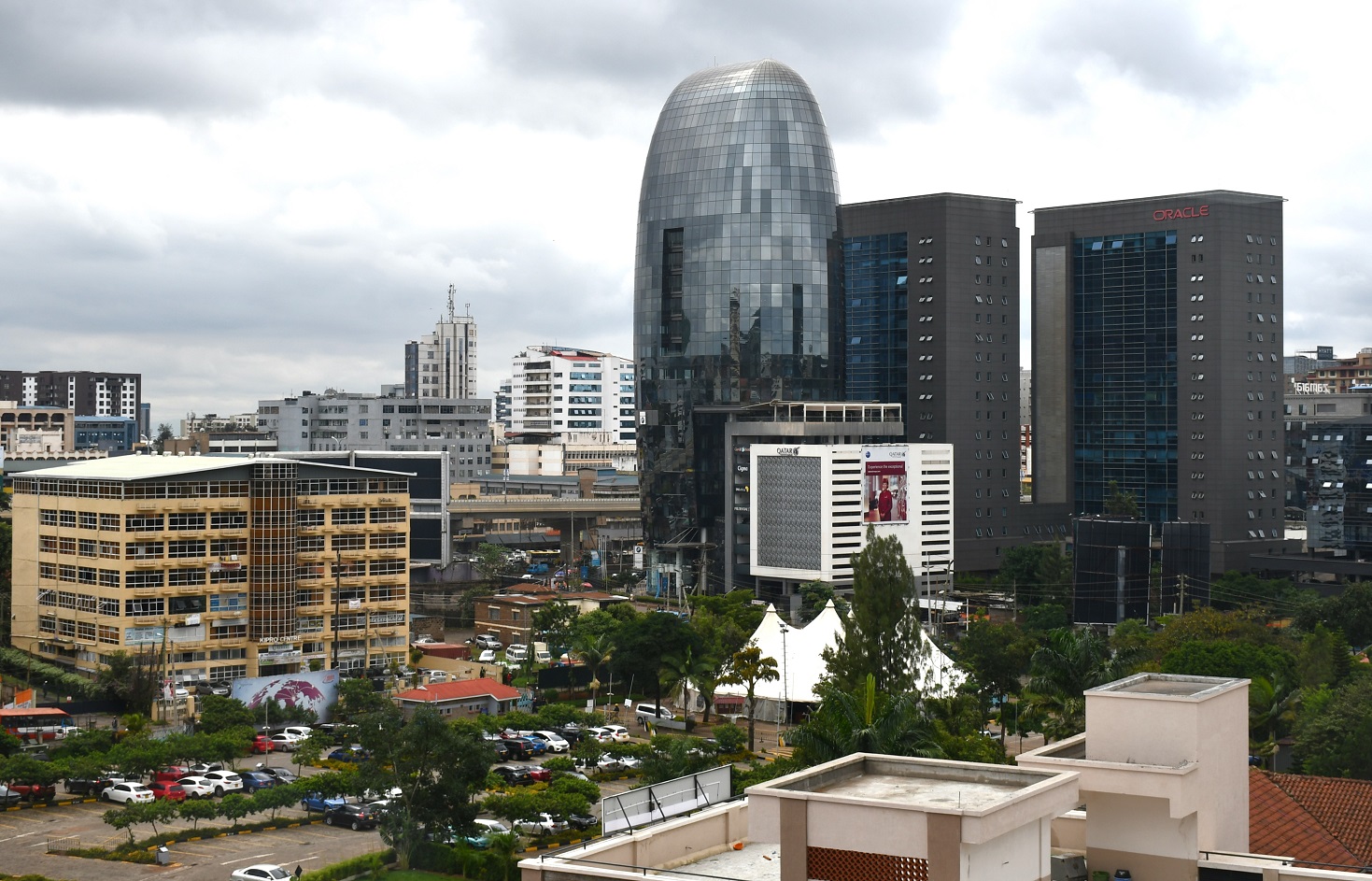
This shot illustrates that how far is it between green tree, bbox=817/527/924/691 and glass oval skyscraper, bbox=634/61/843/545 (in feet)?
257

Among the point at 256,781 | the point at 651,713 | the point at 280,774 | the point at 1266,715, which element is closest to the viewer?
the point at 1266,715

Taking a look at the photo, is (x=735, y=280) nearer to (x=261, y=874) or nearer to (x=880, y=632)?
(x=880, y=632)

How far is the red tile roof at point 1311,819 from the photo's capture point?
2791 cm

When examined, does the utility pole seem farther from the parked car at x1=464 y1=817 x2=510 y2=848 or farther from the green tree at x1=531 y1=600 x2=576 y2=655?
the parked car at x1=464 y1=817 x2=510 y2=848

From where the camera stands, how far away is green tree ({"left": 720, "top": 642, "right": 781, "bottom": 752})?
66.6 m

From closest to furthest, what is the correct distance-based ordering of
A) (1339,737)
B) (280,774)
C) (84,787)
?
(1339,737)
(84,787)
(280,774)

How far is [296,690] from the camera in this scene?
237ft

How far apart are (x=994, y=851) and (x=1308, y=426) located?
A: 11989cm

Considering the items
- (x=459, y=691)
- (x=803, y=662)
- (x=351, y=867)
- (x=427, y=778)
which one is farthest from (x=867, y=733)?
(x=459, y=691)

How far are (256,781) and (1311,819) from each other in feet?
129

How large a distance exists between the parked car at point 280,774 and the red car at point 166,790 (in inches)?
141

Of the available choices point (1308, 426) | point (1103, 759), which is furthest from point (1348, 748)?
point (1308, 426)

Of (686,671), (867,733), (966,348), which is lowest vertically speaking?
(686,671)

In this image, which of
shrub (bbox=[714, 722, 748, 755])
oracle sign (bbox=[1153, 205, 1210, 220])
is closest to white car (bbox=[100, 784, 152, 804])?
shrub (bbox=[714, 722, 748, 755])
